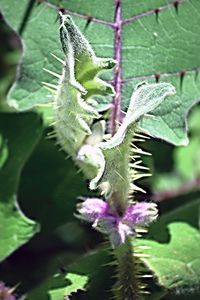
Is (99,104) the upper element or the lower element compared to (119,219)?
upper

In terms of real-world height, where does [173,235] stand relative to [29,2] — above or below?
below

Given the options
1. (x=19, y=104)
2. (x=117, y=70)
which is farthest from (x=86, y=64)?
(x=19, y=104)

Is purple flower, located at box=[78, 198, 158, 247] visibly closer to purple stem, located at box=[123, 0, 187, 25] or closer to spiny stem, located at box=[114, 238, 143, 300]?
spiny stem, located at box=[114, 238, 143, 300]

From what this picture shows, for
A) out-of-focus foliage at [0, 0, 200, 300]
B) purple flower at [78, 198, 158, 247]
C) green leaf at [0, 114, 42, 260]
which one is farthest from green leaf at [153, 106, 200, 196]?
purple flower at [78, 198, 158, 247]

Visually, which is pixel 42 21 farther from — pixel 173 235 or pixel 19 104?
pixel 173 235

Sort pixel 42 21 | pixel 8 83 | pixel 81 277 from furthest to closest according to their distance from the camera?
pixel 8 83 → pixel 42 21 → pixel 81 277

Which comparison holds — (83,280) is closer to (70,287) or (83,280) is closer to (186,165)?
(70,287)

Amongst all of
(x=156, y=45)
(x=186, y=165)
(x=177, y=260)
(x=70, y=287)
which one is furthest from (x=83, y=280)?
(x=186, y=165)

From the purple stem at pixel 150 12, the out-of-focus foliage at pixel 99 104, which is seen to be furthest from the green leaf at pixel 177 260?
the purple stem at pixel 150 12
